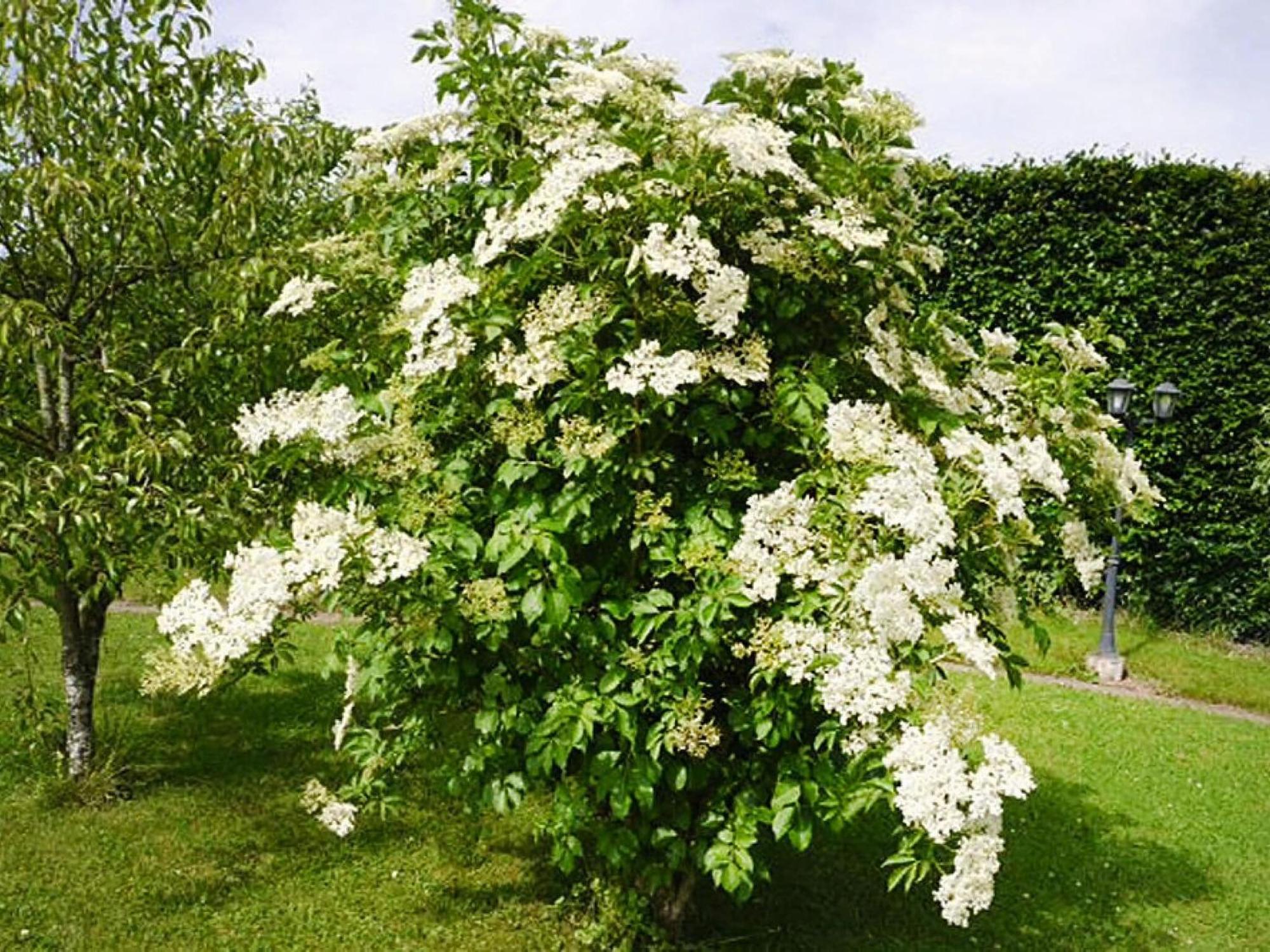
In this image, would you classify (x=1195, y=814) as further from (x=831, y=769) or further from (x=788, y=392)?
(x=788, y=392)

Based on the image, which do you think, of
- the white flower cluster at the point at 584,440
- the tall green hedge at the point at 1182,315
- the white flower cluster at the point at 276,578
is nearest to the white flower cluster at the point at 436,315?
the white flower cluster at the point at 584,440

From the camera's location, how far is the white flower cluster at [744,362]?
134 inches

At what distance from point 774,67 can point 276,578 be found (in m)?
2.33

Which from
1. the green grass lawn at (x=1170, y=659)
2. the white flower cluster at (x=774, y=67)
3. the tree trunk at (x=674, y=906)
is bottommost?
the tree trunk at (x=674, y=906)

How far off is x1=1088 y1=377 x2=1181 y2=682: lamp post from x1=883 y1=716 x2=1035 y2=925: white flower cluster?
21.2 ft

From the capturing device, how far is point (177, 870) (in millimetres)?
5086

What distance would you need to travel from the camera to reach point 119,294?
5.43 metres

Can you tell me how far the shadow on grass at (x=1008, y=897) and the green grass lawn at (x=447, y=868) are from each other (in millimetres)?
12

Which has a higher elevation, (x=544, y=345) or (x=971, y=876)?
(x=544, y=345)

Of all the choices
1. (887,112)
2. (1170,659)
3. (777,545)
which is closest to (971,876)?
(777,545)

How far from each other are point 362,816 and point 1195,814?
16.3 ft

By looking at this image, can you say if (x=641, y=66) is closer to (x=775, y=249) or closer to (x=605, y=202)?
(x=605, y=202)

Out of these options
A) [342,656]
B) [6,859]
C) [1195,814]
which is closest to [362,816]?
[6,859]

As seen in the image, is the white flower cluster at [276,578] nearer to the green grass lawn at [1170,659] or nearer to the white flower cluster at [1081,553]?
the white flower cluster at [1081,553]
